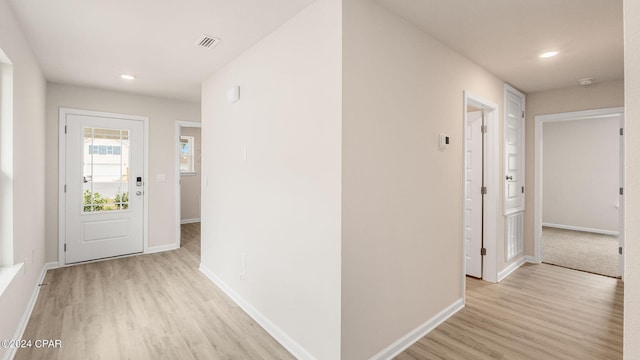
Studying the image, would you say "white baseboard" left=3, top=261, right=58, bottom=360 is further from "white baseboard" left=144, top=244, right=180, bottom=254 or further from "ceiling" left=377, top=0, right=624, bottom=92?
"ceiling" left=377, top=0, right=624, bottom=92

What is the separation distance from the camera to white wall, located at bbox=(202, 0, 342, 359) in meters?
1.89

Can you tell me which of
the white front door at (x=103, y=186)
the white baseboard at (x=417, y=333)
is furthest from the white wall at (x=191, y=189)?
the white baseboard at (x=417, y=333)

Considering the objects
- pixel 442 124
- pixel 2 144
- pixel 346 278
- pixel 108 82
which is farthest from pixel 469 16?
pixel 108 82

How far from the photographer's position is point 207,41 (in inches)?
104

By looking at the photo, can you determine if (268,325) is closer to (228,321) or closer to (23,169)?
(228,321)

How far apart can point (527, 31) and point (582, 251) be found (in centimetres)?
446

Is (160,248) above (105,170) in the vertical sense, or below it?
below

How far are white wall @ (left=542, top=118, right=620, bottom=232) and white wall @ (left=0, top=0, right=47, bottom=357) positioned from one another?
29.7 feet

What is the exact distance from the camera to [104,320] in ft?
8.61

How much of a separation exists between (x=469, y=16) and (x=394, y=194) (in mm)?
1429

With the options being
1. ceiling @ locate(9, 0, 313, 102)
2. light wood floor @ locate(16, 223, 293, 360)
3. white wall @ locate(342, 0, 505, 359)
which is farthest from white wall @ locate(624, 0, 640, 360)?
light wood floor @ locate(16, 223, 293, 360)

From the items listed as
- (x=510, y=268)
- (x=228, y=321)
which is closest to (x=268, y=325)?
(x=228, y=321)

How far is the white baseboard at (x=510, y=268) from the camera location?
147 inches

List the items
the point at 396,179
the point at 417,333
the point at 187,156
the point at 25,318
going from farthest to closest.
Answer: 1. the point at 187,156
2. the point at 25,318
3. the point at 417,333
4. the point at 396,179
